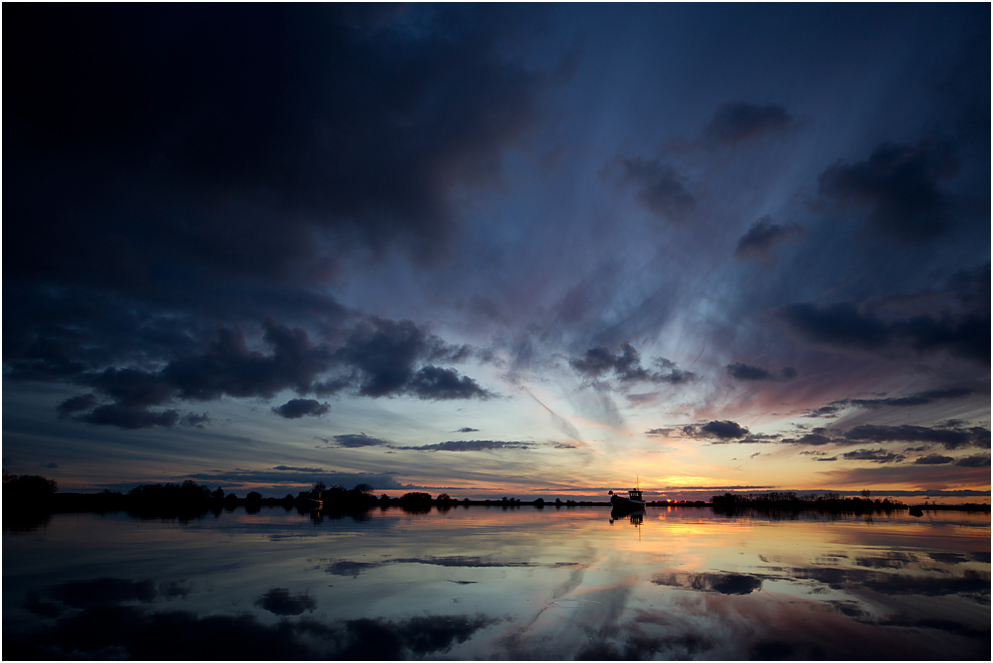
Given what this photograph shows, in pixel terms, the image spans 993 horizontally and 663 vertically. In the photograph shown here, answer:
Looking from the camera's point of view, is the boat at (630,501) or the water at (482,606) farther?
the boat at (630,501)

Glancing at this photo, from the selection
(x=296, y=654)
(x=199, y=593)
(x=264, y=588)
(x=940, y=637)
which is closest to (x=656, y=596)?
(x=940, y=637)

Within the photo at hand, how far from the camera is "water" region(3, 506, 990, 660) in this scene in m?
10.7

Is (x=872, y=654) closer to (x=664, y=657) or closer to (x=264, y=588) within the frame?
(x=664, y=657)

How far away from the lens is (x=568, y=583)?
1734cm

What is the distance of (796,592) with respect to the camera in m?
16.2

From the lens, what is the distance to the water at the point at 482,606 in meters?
10.7

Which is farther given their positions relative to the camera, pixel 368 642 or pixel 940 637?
pixel 940 637

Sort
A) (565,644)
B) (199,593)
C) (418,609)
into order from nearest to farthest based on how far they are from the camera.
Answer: (565,644) → (418,609) → (199,593)

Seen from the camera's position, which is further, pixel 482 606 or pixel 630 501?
pixel 630 501

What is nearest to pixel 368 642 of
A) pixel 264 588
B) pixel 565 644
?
pixel 565 644

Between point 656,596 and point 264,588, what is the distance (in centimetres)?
1352

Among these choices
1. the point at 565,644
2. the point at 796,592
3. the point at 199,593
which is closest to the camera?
the point at 565,644

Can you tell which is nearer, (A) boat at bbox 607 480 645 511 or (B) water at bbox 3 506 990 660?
(B) water at bbox 3 506 990 660

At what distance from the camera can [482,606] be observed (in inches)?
546
